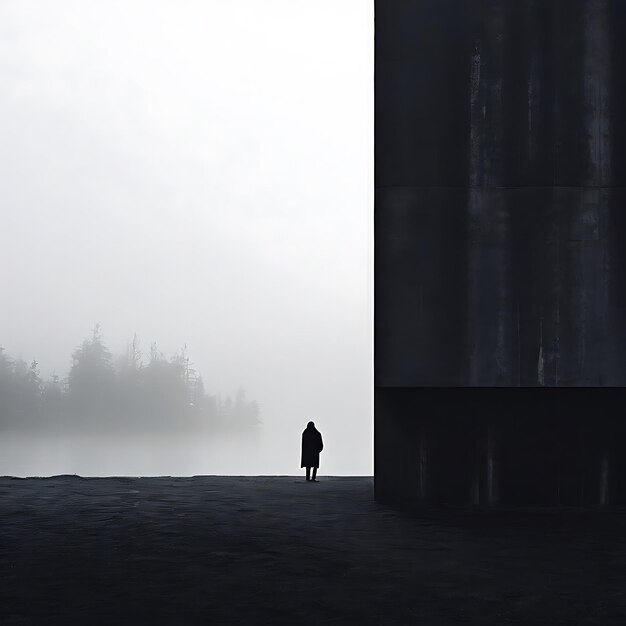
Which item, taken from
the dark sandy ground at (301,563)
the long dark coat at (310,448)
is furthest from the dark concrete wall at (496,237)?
the long dark coat at (310,448)

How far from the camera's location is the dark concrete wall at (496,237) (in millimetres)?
17734

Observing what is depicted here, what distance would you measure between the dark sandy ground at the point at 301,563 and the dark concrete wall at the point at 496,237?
5.23 ft

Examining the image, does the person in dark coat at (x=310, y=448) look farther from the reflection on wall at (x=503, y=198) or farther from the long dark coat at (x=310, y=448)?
the reflection on wall at (x=503, y=198)

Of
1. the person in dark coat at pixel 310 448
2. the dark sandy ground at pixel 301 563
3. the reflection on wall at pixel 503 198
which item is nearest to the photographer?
the dark sandy ground at pixel 301 563

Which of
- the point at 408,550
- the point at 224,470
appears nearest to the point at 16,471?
the point at 224,470

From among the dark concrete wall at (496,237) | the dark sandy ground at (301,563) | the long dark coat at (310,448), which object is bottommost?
the dark sandy ground at (301,563)

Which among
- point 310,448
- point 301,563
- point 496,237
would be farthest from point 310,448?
point 301,563

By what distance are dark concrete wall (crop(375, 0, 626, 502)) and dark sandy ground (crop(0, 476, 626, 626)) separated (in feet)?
5.23

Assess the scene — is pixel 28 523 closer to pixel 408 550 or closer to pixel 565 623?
→ pixel 408 550

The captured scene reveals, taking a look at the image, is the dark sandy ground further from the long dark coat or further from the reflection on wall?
the long dark coat

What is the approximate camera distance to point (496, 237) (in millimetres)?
17891

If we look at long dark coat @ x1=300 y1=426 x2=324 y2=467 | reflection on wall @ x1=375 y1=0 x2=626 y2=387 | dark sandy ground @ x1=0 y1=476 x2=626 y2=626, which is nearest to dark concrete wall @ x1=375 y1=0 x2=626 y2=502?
reflection on wall @ x1=375 y1=0 x2=626 y2=387

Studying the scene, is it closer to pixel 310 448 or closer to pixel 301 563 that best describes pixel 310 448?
pixel 310 448

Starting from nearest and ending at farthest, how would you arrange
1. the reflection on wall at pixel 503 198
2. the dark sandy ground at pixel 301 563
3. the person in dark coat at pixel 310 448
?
the dark sandy ground at pixel 301 563
the reflection on wall at pixel 503 198
the person in dark coat at pixel 310 448
